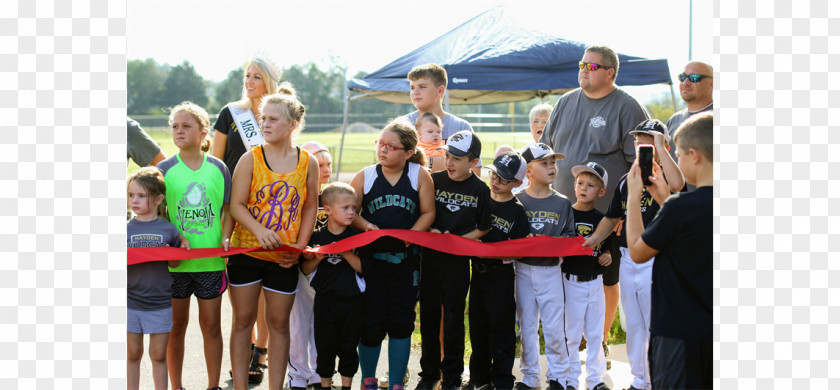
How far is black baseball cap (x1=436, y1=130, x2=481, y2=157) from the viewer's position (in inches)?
188

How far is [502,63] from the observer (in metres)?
12.7

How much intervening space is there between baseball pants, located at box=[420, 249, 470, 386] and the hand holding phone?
1508 millimetres

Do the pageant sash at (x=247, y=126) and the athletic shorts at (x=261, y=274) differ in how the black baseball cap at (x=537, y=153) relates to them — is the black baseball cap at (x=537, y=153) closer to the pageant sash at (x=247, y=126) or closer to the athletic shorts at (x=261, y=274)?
the athletic shorts at (x=261, y=274)

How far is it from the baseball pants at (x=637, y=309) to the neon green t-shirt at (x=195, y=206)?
2.80m

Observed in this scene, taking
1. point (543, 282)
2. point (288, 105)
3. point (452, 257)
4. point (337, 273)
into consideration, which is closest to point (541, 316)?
point (543, 282)

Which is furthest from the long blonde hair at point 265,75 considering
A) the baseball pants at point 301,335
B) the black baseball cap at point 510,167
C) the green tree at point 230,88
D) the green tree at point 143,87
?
the green tree at point 143,87

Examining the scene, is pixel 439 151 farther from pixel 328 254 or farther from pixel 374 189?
pixel 328 254

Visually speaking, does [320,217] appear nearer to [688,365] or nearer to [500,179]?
[500,179]

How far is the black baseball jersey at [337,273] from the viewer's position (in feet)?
15.4

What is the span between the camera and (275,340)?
464 cm

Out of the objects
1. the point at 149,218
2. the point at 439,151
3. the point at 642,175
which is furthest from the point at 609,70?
the point at 149,218

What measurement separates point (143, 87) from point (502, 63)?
53820 mm

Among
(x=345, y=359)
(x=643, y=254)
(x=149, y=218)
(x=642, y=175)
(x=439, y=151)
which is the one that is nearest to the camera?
(x=643, y=254)

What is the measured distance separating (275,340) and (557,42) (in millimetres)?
10659
